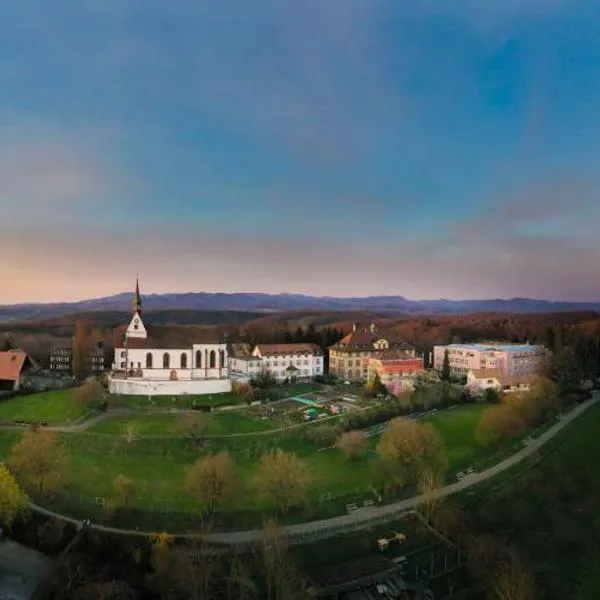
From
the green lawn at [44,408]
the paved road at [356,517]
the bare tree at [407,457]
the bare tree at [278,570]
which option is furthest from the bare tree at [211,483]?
the green lawn at [44,408]

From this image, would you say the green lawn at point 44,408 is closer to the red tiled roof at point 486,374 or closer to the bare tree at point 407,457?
Result: the bare tree at point 407,457

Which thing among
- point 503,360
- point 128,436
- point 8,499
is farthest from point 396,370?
point 8,499

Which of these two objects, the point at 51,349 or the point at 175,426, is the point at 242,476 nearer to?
the point at 175,426

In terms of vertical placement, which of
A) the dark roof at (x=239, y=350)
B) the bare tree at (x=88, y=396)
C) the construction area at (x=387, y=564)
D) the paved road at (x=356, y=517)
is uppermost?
the dark roof at (x=239, y=350)

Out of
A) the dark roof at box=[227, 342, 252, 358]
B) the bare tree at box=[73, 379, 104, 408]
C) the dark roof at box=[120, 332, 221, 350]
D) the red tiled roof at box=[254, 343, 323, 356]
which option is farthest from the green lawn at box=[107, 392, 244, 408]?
the dark roof at box=[227, 342, 252, 358]

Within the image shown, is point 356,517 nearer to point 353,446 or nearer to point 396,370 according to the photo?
point 353,446

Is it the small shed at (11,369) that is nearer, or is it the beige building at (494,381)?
the beige building at (494,381)

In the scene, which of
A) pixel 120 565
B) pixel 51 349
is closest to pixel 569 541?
pixel 120 565
